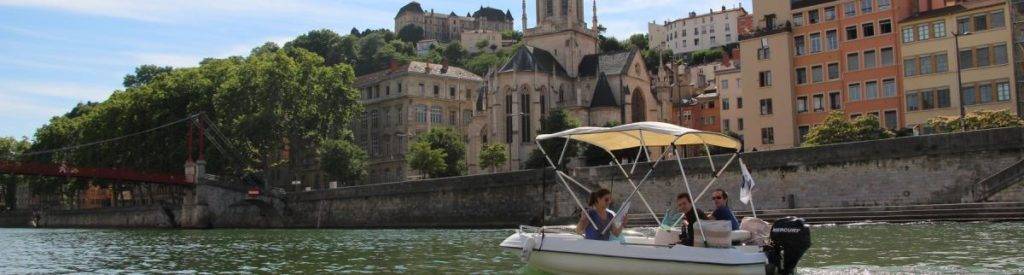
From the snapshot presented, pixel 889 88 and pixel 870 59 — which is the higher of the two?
pixel 870 59

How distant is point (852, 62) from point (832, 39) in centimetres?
174

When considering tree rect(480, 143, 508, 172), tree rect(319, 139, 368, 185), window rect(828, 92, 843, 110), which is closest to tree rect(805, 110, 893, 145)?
window rect(828, 92, 843, 110)

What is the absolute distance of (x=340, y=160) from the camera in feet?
233

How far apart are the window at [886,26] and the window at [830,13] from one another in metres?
2.76

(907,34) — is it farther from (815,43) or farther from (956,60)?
(815,43)

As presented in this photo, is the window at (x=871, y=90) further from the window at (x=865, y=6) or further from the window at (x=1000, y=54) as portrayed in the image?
the window at (x=1000, y=54)

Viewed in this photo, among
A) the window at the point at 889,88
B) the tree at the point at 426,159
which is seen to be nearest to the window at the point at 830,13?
the window at the point at 889,88

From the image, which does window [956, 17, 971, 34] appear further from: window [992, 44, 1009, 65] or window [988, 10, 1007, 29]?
window [992, 44, 1009, 65]

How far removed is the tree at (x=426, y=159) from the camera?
225 ft

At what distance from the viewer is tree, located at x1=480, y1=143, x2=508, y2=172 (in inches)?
2805

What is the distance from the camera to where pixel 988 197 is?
32.6 meters

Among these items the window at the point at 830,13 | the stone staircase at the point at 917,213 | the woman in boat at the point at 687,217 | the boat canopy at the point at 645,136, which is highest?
the window at the point at 830,13

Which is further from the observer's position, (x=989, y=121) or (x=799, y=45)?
(x=799, y=45)

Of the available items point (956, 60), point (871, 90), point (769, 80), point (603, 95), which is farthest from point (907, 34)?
point (603, 95)
